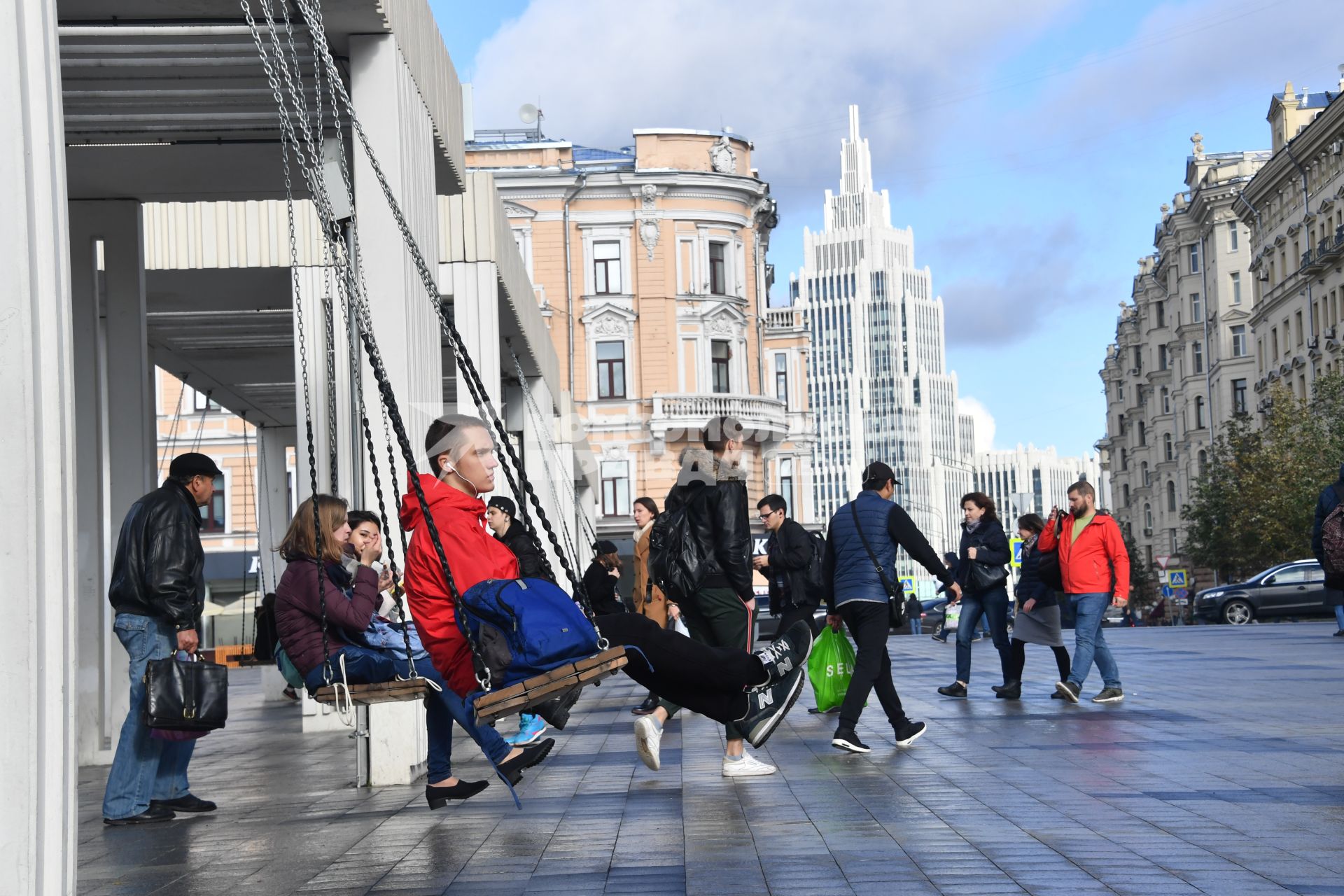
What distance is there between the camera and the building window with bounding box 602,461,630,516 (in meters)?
58.9

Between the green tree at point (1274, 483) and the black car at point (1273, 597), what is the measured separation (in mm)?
12789

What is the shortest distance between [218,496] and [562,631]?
5174 cm

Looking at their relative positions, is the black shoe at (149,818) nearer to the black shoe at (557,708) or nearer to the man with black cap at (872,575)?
the black shoe at (557,708)

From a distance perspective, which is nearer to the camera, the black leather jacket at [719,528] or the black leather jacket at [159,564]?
the black leather jacket at [159,564]

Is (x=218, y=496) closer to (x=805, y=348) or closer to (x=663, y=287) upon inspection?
(x=663, y=287)

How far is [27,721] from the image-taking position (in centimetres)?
361

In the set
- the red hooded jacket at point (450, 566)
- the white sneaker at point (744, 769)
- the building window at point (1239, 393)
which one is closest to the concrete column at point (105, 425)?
the white sneaker at point (744, 769)

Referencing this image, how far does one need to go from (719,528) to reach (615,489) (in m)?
49.4

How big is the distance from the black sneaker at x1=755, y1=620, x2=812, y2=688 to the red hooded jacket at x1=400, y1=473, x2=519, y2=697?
5.80ft

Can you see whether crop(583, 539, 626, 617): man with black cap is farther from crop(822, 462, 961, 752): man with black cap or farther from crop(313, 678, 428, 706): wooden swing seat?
crop(313, 678, 428, 706): wooden swing seat

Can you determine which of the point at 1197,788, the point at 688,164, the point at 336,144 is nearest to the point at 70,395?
the point at 1197,788

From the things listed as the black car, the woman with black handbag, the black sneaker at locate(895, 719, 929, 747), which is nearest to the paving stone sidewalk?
the black sneaker at locate(895, 719, 929, 747)

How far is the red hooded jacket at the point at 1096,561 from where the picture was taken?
14.2 m

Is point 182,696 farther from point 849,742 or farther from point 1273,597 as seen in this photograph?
point 1273,597
